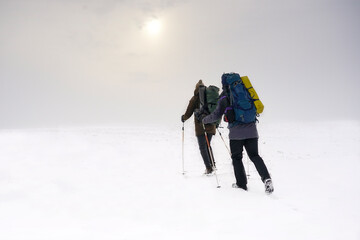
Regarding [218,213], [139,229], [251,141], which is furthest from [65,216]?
[251,141]

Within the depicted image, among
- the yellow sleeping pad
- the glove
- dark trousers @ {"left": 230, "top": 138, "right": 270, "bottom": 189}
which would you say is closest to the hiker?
dark trousers @ {"left": 230, "top": 138, "right": 270, "bottom": 189}

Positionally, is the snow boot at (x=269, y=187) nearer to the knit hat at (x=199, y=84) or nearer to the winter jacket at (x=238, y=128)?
the winter jacket at (x=238, y=128)

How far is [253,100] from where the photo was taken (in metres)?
4.88

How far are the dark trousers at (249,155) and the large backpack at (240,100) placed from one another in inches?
18.5

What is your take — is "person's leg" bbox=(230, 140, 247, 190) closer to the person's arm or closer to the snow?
the snow

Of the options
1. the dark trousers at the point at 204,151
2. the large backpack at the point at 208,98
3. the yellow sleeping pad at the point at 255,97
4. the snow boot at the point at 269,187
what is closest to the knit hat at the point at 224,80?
the yellow sleeping pad at the point at 255,97

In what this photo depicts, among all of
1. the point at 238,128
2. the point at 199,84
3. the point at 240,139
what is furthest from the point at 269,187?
the point at 199,84

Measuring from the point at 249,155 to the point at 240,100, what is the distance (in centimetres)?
113

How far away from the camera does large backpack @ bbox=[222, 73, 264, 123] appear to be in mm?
4812

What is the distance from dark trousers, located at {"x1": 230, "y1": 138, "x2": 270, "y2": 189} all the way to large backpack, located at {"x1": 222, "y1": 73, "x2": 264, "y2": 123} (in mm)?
470

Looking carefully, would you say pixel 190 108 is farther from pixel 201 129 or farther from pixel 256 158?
pixel 256 158

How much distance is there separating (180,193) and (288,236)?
2327mm

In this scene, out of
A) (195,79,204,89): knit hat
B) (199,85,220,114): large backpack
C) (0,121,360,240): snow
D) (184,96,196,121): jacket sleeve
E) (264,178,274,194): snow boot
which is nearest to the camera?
(0,121,360,240): snow

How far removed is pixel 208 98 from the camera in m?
6.55
